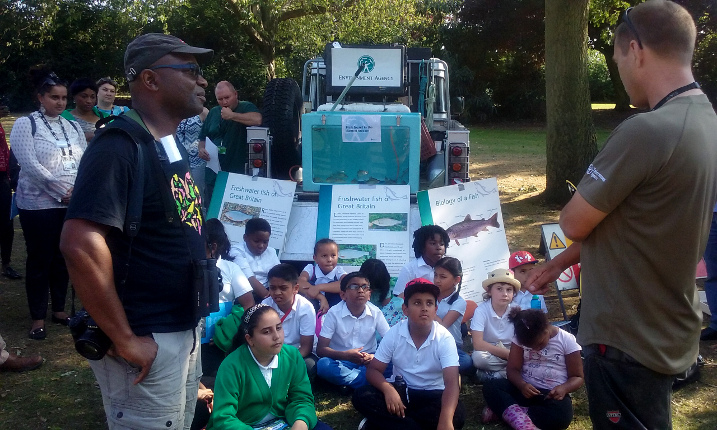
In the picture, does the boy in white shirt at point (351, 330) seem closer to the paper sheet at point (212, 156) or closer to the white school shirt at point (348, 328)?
the white school shirt at point (348, 328)

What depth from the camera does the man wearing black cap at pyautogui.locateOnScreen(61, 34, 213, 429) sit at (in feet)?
6.54

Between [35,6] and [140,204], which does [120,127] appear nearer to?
[140,204]

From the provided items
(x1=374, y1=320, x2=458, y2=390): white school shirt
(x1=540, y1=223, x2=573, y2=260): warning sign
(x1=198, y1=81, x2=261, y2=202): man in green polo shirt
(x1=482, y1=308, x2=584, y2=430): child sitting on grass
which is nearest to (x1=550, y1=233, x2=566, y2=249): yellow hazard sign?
(x1=540, y1=223, x2=573, y2=260): warning sign

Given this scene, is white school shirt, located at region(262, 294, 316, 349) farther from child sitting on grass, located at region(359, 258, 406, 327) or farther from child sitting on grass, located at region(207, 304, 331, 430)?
child sitting on grass, located at region(207, 304, 331, 430)

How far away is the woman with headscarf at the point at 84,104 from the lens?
6.11 m

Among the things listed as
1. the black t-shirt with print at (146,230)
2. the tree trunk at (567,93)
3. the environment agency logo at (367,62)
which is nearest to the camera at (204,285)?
the black t-shirt with print at (146,230)

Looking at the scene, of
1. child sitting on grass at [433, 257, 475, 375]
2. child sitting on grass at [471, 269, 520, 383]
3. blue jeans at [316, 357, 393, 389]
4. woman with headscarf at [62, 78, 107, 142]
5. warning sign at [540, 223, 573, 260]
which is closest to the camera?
blue jeans at [316, 357, 393, 389]

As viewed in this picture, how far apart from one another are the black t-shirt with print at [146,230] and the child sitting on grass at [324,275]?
3067 mm

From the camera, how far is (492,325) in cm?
468

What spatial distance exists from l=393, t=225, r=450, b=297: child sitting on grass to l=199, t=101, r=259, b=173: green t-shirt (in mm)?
2643

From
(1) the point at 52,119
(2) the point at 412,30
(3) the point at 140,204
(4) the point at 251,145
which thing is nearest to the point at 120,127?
(3) the point at 140,204

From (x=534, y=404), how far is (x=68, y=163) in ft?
12.9

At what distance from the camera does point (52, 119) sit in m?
5.33

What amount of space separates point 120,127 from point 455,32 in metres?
25.2
